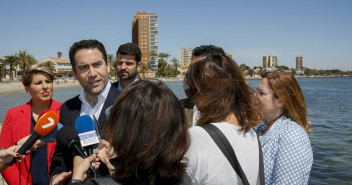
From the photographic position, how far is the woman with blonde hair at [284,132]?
2.18 m

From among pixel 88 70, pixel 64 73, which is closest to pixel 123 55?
pixel 88 70

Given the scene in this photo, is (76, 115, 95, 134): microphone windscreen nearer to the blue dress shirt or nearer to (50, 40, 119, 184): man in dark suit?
(50, 40, 119, 184): man in dark suit

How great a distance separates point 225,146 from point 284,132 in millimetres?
1087

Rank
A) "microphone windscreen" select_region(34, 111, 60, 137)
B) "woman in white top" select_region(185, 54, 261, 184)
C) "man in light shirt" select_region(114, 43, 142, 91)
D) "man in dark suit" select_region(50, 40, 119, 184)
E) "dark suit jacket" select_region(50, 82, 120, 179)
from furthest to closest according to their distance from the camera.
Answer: "man in light shirt" select_region(114, 43, 142, 91), "man in dark suit" select_region(50, 40, 119, 184), "dark suit jacket" select_region(50, 82, 120, 179), "microphone windscreen" select_region(34, 111, 60, 137), "woman in white top" select_region(185, 54, 261, 184)

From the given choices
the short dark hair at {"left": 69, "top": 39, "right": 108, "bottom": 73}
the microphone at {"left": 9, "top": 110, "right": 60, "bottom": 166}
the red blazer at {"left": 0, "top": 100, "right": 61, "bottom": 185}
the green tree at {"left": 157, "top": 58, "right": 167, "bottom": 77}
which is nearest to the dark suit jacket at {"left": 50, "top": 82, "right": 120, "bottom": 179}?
the microphone at {"left": 9, "top": 110, "right": 60, "bottom": 166}

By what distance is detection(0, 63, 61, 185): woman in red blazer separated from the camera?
2.61 metres

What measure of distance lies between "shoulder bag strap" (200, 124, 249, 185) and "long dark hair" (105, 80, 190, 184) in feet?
0.65

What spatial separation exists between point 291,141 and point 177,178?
1.33 m

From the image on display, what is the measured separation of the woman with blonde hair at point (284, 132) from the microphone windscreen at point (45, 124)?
175cm

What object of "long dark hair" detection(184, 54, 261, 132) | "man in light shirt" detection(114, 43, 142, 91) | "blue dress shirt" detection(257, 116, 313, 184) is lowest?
"blue dress shirt" detection(257, 116, 313, 184)

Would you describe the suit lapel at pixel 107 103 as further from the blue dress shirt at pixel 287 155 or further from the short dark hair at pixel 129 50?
the short dark hair at pixel 129 50

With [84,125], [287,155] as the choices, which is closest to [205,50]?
[287,155]

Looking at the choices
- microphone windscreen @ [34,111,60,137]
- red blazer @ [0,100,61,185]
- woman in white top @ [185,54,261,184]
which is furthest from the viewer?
red blazer @ [0,100,61,185]

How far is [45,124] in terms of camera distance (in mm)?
1847
